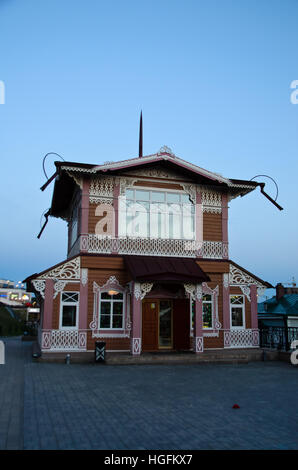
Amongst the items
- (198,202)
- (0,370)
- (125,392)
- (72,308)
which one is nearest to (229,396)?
(125,392)

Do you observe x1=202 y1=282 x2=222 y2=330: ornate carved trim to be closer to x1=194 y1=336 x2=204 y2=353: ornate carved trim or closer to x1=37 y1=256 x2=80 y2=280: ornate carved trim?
x1=194 y1=336 x2=204 y2=353: ornate carved trim

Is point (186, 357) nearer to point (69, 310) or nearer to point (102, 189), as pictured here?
point (69, 310)

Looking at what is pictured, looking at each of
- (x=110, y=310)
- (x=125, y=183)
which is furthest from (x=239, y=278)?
(x=125, y=183)

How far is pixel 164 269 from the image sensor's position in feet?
51.1

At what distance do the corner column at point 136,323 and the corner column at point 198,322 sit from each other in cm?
238

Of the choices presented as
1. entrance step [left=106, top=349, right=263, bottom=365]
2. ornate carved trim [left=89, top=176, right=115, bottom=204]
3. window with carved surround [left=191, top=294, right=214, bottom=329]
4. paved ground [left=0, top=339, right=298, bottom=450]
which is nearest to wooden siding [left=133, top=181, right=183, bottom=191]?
ornate carved trim [left=89, top=176, right=115, bottom=204]

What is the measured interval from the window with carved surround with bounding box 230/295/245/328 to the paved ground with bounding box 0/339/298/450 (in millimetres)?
4635

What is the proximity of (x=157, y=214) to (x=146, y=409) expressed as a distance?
10.7m

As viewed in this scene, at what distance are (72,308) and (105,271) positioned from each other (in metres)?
2.01

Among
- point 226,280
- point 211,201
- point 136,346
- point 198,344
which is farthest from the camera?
point 211,201

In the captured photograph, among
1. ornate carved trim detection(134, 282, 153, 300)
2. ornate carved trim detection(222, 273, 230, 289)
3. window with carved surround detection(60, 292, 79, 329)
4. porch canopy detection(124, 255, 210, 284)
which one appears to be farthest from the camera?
ornate carved trim detection(222, 273, 230, 289)

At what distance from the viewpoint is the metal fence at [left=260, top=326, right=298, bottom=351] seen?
16.3m

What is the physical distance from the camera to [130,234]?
16.8 meters

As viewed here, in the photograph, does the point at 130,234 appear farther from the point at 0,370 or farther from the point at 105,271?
the point at 0,370
